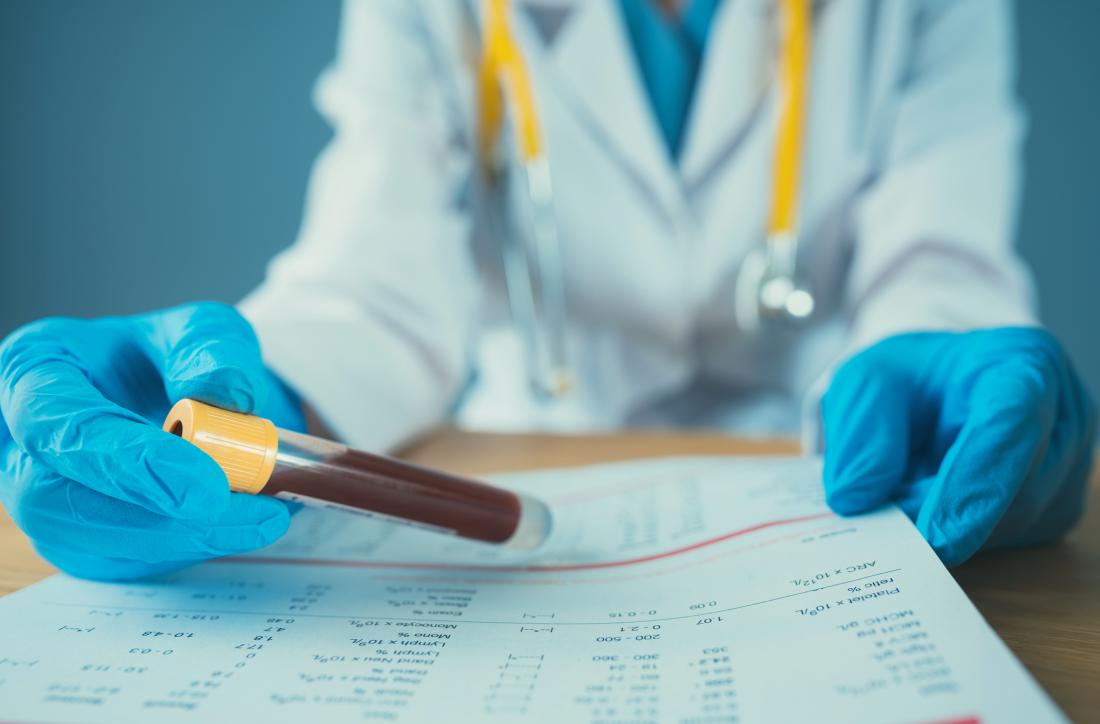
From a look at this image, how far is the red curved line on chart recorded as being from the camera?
41 cm

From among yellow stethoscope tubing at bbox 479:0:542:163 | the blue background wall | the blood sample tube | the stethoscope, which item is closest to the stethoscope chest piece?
the stethoscope

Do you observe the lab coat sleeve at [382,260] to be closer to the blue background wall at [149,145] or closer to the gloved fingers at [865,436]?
the gloved fingers at [865,436]

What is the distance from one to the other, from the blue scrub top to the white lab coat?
27 mm

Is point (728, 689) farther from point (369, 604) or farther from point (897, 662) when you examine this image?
point (369, 604)

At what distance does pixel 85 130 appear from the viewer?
165 centimetres

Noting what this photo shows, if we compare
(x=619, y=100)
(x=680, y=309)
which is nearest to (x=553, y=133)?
(x=619, y=100)

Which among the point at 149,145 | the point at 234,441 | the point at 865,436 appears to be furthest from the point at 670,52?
the point at 149,145

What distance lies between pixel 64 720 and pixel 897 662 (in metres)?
0.27

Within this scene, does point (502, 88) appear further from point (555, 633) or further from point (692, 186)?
point (555, 633)

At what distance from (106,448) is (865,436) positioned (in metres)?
0.34

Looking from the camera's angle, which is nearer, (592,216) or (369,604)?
(369,604)

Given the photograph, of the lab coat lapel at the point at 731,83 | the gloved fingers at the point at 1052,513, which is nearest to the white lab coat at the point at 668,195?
the lab coat lapel at the point at 731,83

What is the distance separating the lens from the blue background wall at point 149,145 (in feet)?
5.21

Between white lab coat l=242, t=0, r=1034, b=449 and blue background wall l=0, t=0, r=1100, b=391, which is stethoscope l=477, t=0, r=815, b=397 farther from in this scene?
blue background wall l=0, t=0, r=1100, b=391
